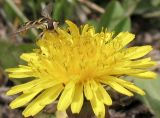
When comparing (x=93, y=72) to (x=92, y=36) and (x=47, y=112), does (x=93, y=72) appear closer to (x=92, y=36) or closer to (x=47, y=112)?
(x=92, y=36)

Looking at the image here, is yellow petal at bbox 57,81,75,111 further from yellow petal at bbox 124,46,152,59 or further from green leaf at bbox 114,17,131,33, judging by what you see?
green leaf at bbox 114,17,131,33

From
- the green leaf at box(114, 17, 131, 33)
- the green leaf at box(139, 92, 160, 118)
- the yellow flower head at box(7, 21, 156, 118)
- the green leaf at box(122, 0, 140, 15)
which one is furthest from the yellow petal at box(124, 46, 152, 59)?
the green leaf at box(122, 0, 140, 15)

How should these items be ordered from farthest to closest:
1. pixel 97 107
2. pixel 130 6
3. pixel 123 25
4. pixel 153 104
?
pixel 130 6 < pixel 123 25 < pixel 153 104 < pixel 97 107

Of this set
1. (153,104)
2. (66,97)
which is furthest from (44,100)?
(153,104)

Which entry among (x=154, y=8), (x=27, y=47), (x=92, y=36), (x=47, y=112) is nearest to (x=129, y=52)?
(x=92, y=36)

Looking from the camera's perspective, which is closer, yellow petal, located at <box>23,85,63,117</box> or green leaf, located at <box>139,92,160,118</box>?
yellow petal, located at <box>23,85,63,117</box>

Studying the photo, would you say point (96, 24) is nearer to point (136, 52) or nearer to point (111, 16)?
point (111, 16)

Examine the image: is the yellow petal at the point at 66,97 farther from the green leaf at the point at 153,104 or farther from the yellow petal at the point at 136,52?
the green leaf at the point at 153,104
